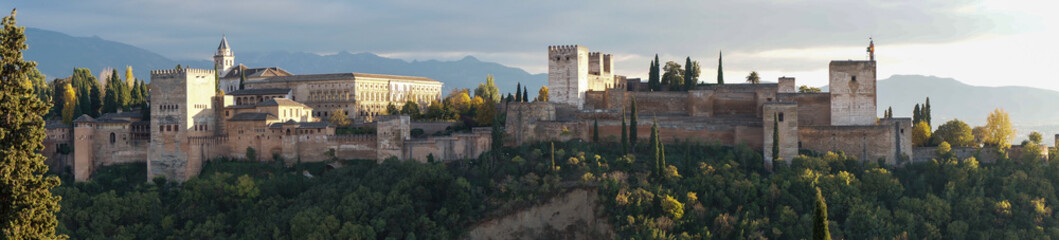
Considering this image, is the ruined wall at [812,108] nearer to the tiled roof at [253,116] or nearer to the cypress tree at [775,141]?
the cypress tree at [775,141]

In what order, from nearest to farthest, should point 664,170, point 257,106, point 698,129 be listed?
1. point 664,170
2. point 698,129
3. point 257,106

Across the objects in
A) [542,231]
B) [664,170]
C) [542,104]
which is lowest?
[542,231]

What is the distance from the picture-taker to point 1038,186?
3928 centimetres

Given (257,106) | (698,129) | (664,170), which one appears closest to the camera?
(664,170)

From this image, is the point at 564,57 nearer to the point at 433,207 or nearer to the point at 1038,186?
the point at 433,207

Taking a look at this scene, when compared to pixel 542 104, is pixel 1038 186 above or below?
below

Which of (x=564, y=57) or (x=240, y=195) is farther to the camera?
(x=564, y=57)

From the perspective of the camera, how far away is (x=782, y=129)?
133 ft

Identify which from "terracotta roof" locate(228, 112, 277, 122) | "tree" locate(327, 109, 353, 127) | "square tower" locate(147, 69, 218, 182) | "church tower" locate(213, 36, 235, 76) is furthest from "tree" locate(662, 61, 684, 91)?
"church tower" locate(213, 36, 235, 76)

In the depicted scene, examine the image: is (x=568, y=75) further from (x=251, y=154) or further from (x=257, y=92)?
(x=257, y=92)

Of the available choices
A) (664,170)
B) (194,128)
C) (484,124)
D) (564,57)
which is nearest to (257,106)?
(194,128)

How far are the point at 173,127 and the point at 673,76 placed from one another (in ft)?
87.0

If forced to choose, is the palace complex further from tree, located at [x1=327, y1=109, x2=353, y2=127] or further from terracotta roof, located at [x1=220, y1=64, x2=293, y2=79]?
terracotta roof, located at [x1=220, y1=64, x2=293, y2=79]

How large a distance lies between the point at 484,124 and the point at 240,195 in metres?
13.7
